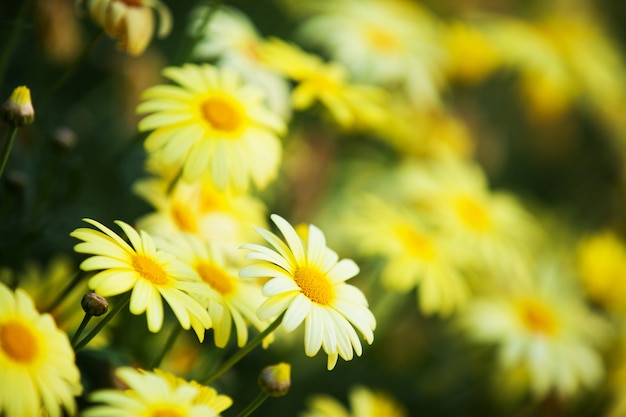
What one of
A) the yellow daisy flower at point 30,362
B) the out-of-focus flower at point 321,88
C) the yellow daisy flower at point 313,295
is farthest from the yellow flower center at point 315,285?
the out-of-focus flower at point 321,88

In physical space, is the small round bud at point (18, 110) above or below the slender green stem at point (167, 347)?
above

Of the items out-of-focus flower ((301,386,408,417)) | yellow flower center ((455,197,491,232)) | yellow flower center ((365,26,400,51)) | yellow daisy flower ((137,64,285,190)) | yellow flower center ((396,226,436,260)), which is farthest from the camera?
yellow flower center ((365,26,400,51))

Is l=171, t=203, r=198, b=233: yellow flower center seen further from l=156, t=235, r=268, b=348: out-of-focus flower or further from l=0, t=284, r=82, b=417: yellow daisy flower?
l=0, t=284, r=82, b=417: yellow daisy flower

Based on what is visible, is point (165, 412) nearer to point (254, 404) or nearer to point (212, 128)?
point (254, 404)

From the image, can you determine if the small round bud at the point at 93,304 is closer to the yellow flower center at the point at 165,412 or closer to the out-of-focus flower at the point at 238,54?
the yellow flower center at the point at 165,412

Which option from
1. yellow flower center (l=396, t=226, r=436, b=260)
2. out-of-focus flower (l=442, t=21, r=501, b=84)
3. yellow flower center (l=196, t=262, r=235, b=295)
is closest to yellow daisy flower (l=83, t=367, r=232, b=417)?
yellow flower center (l=196, t=262, r=235, b=295)

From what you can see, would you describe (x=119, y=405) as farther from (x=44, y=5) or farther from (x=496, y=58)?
(x=496, y=58)
